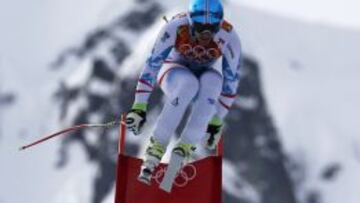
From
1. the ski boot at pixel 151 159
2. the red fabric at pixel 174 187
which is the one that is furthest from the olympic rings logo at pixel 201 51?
the red fabric at pixel 174 187

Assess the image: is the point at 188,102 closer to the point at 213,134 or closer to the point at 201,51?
the point at 201,51

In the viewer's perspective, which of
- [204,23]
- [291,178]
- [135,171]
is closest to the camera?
[204,23]

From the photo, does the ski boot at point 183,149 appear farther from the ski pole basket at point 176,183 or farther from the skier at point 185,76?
the ski pole basket at point 176,183

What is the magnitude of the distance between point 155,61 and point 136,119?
3.99 feet

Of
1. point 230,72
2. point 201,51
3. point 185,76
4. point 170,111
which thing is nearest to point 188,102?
point 170,111

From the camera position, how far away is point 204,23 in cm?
2164

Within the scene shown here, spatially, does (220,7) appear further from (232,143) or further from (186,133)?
(232,143)

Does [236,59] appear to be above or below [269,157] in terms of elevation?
above

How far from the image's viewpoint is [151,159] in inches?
886

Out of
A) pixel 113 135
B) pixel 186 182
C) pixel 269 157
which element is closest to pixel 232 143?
pixel 269 157

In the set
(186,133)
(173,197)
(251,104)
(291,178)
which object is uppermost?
(186,133)

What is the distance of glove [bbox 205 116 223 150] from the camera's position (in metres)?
23.3

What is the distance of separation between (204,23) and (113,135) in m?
176

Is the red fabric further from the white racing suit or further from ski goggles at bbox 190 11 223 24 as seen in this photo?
ski goggles at bbox 190 11 223 24
